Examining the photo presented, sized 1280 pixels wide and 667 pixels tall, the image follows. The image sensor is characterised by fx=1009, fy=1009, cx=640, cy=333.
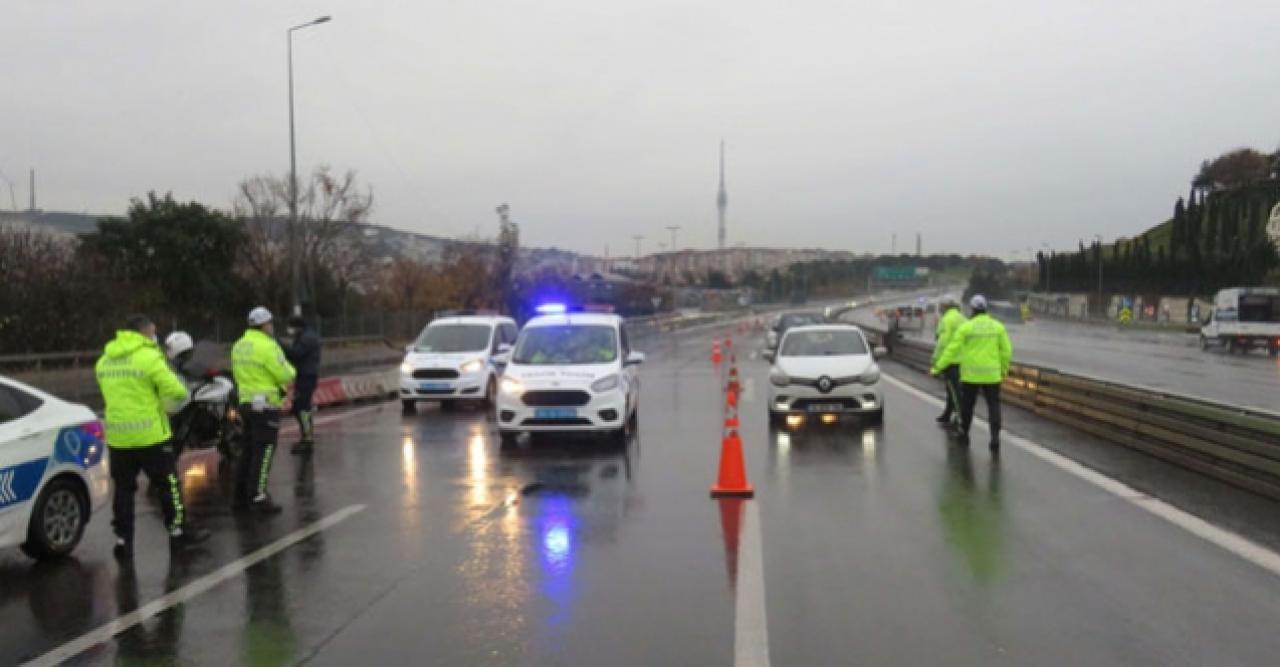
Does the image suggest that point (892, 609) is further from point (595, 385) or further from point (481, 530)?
point (595, 385)

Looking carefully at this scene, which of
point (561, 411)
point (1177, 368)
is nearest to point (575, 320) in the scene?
point (561, 411)

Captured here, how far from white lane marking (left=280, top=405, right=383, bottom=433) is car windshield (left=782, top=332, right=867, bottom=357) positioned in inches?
303

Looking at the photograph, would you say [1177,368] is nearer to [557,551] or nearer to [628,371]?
[628,371]

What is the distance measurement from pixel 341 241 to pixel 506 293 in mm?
10179

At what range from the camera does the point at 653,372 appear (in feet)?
95.0

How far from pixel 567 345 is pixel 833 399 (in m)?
4.02

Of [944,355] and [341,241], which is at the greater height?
[341,241]

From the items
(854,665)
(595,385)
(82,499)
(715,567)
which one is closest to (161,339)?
(595,385)

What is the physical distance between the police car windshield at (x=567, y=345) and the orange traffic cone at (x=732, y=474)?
4315mm

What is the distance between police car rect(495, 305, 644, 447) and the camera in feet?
42.0

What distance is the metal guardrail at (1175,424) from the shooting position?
936 centimetres

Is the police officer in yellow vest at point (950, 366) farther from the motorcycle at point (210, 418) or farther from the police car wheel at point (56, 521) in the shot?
the police car wheel at point (56, 521)

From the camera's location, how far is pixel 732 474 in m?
9.63

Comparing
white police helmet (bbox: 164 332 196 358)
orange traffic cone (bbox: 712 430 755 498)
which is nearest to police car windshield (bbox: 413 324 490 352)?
white police helmet (bbox: 164 332 196 358)
